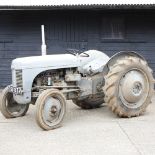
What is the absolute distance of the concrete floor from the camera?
708cm

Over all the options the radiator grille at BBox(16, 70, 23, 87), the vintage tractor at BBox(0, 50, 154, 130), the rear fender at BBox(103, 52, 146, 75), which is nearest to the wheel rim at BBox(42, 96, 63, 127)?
the vintage tractor at BBox(0, 50, 154, 130)

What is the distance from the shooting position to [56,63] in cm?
920

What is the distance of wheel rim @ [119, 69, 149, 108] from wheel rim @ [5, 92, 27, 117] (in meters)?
2.15

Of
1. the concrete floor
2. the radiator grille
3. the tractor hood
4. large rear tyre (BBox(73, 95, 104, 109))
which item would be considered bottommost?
the concrete floor

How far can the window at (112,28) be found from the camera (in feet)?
47.2

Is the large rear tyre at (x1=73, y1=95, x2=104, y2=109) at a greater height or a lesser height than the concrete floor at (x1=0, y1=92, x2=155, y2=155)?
greater

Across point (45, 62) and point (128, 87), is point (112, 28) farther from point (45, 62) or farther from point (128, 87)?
point (45, 62)

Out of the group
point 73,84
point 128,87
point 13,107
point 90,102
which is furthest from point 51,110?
point 90,102

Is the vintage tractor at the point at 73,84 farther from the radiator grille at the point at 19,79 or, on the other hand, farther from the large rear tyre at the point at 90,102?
the large rear tyre at the point at 90,102

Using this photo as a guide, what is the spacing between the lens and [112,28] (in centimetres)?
1448

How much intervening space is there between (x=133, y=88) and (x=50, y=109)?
6.40ft

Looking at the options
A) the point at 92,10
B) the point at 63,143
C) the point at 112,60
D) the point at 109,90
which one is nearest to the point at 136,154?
the point at 63,143

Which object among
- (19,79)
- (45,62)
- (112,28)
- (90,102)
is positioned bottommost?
(90,102)
